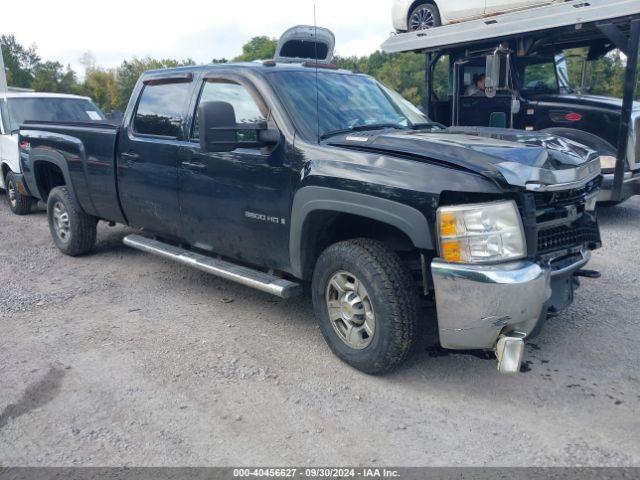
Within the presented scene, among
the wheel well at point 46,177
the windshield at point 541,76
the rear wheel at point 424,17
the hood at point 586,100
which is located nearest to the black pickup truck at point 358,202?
the wheel well at point 46,177

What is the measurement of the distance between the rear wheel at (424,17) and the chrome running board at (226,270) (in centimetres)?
646

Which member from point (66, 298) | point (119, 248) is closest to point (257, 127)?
point (66, 298)

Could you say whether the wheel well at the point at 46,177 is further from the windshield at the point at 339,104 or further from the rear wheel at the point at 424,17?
the rear wheel at the point at 424,17

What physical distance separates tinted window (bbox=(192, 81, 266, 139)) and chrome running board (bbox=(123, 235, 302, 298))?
3.33ft

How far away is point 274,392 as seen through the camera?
3.51 m

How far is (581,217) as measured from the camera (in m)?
3.71

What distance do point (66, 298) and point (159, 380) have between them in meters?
2.05

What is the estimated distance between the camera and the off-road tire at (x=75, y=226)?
6312 mm

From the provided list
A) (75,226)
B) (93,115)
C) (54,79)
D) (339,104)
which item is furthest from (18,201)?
(54,79)

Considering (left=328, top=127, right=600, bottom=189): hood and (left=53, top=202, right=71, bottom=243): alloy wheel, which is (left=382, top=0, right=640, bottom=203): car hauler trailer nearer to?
(left=328, top=127, right=600, bottom=189): hood

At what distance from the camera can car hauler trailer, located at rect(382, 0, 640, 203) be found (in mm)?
7062

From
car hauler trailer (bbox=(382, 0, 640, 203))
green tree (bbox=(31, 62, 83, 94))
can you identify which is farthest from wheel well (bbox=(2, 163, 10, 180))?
green tree (bbox=(31, 62, 83, 94))

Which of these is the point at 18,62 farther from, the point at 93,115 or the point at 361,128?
the point at 361,128

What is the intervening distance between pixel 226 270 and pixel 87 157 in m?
2.39
